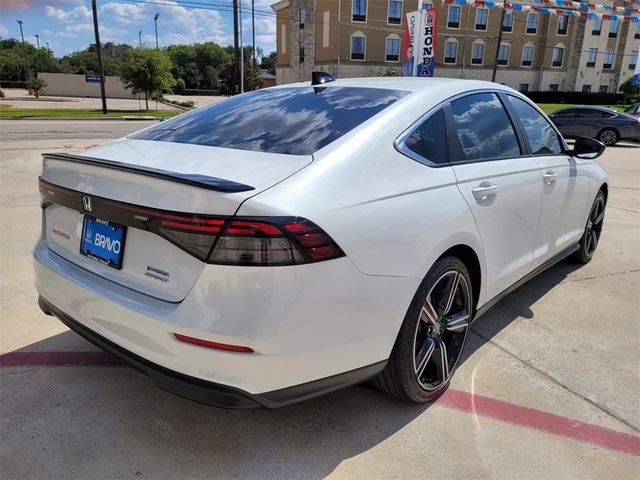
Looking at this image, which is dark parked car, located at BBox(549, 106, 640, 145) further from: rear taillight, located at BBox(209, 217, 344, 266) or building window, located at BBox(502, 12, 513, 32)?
building window, located at BBox(502, 12, 513, 32)

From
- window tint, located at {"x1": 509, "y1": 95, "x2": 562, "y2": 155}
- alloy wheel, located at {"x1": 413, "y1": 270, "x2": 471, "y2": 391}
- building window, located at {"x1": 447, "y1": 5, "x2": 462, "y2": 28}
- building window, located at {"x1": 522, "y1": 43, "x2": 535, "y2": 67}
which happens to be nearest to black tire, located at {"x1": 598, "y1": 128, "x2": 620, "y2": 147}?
window tint, located at {"x1": 509, "y1": 95, "x2": 562, "y2": 155}

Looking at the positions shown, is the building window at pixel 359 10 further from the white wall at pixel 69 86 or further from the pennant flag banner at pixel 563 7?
the white wall at pixel 69 86

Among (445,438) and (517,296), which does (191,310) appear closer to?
(445,438)

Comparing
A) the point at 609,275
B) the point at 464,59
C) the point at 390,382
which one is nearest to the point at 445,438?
the point at 390,382

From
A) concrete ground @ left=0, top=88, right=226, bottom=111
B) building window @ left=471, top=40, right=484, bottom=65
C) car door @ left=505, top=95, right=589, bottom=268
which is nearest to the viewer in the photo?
car door @ left=505, top=95, right=589, bottom=268

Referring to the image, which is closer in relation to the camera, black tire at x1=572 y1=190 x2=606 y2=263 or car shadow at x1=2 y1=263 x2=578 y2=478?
car shadow at x1=2 y1=263 x2=578 y2=478

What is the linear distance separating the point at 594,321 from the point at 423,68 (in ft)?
49.2

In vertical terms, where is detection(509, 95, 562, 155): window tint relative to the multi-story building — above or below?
below

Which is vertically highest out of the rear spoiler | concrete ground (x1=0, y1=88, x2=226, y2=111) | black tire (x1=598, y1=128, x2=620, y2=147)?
the rear spoiler

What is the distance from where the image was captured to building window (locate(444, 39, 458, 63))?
53625 millimetres

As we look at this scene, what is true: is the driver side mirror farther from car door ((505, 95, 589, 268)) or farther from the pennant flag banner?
the pennant flag banner

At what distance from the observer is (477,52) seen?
5491 centimetres

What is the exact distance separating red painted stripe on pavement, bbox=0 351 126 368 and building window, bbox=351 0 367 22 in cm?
5277

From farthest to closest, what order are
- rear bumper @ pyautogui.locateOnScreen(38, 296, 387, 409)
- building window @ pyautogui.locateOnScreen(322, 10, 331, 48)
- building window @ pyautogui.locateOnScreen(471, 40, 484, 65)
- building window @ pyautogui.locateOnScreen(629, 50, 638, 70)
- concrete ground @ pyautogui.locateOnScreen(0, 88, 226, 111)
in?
building window @ pyautogui.locateOnScreen(629, 50, 638, 70) → building window @ pyautogui.locateOnScreen(471, 40, 484, 65) → building window @ pyautogui.locateOnScreen(322, 10, 331, 48) → concrete ground @ pyautogui.locateOnScreen(0, 88, 226, 111) → rear bumper @ pyautogui.locateOnScreen(38, 296, 387, 409)
